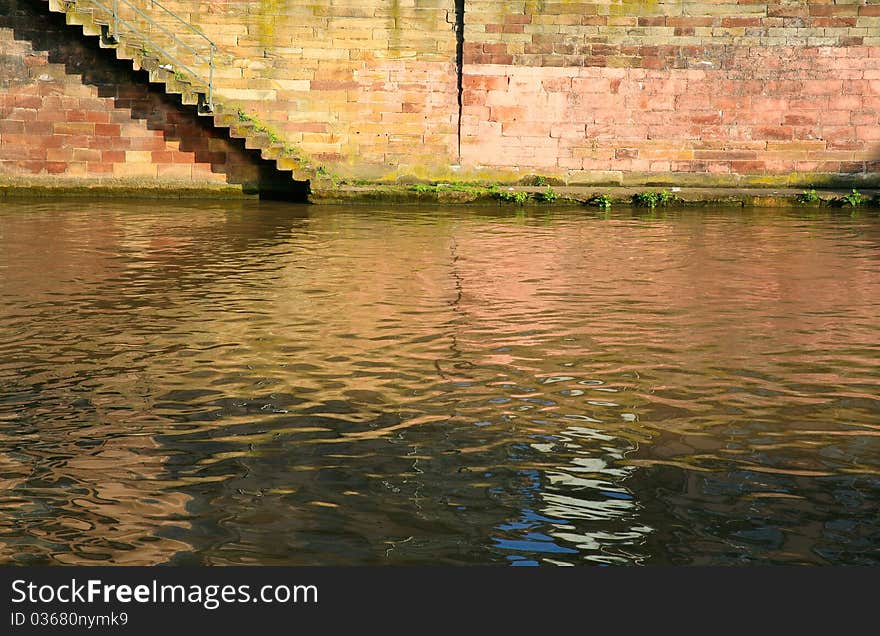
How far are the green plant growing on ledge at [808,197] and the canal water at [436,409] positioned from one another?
8183 millimetres

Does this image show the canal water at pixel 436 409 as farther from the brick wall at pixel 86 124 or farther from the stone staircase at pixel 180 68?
the brick wall at pixel 86 124

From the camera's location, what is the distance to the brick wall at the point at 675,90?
22.1m

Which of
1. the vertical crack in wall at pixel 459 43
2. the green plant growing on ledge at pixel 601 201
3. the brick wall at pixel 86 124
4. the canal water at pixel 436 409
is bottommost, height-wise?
the canal water at pixel 436 409

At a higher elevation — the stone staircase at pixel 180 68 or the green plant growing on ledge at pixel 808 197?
the stone staircase at pixel 180 68

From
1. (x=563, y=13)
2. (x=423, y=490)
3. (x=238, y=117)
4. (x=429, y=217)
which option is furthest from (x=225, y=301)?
(x=563, y=13)

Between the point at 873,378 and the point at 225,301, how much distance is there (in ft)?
18.9

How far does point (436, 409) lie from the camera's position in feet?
23.4

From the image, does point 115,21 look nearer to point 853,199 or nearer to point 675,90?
point 675,90

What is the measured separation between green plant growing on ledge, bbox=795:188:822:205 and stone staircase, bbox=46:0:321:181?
8994 mm

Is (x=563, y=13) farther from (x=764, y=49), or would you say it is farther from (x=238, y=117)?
(x=238, y=117)

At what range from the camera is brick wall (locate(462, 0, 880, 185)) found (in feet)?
72.5

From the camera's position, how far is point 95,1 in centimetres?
2141

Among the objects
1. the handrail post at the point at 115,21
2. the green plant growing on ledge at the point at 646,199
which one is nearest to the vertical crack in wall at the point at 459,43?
the green plant growing on ledge at the point at 646,199

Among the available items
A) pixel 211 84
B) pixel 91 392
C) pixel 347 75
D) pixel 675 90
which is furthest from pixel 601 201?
pixel 91 392
